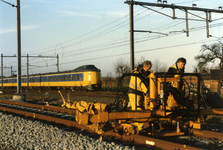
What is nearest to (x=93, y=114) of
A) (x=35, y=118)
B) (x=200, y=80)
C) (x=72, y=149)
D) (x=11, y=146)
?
(x=72, y=149)

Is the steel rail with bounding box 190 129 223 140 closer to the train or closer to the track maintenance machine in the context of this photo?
the track maintenance machine

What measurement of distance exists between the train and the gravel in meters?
22.1

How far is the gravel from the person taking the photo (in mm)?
5184

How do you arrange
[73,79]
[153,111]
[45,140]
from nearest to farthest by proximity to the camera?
1. [153,111]
2. [45,140]
3. [73,79]

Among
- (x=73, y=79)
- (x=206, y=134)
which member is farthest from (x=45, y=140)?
(x=73, y=79)

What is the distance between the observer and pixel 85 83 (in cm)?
2995

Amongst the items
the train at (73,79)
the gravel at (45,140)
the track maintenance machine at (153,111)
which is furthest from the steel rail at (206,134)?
the train at (73,79)

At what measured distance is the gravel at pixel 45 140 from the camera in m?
5.18

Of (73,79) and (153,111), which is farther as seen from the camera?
(73,79)

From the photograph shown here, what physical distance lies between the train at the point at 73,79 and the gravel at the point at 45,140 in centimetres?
2205

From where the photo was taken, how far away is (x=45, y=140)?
5.93 m

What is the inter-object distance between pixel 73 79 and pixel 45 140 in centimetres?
2637

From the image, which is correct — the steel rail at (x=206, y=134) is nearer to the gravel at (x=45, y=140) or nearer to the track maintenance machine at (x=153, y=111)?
the track maintenance machine at (x=153, y=111)

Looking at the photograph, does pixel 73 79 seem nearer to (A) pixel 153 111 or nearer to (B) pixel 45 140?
(B) pixel 45 140
